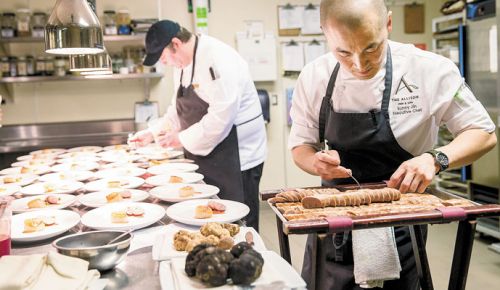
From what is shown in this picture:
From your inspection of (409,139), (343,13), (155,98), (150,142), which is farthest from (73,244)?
(155,98)

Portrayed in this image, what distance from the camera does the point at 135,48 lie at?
17.6ft

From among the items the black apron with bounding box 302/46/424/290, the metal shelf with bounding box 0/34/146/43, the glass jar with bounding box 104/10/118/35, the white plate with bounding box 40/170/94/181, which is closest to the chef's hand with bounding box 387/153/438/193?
the black apron with bounding box 302/46/424/290

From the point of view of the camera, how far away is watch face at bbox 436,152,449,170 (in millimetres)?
1573

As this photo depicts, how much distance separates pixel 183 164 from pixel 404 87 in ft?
5.21

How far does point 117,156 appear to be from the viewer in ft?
11.2

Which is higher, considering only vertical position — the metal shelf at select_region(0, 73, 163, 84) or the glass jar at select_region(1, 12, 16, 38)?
the glass jar at select_region(1, 12, 16, 38)

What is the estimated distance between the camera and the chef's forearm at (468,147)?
1.64 m

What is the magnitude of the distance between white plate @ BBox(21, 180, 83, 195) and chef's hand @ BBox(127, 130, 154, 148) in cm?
125

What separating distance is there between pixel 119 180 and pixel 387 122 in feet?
4.62

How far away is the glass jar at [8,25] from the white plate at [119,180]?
3.18 m

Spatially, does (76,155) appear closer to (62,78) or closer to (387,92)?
(62,78)

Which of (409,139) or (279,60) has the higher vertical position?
(279,60)

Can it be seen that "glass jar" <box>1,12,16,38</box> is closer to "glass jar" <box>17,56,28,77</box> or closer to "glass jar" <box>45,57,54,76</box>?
"glass jar" <box>17,56,28,77</box>

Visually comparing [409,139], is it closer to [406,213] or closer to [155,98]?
[406,213]
